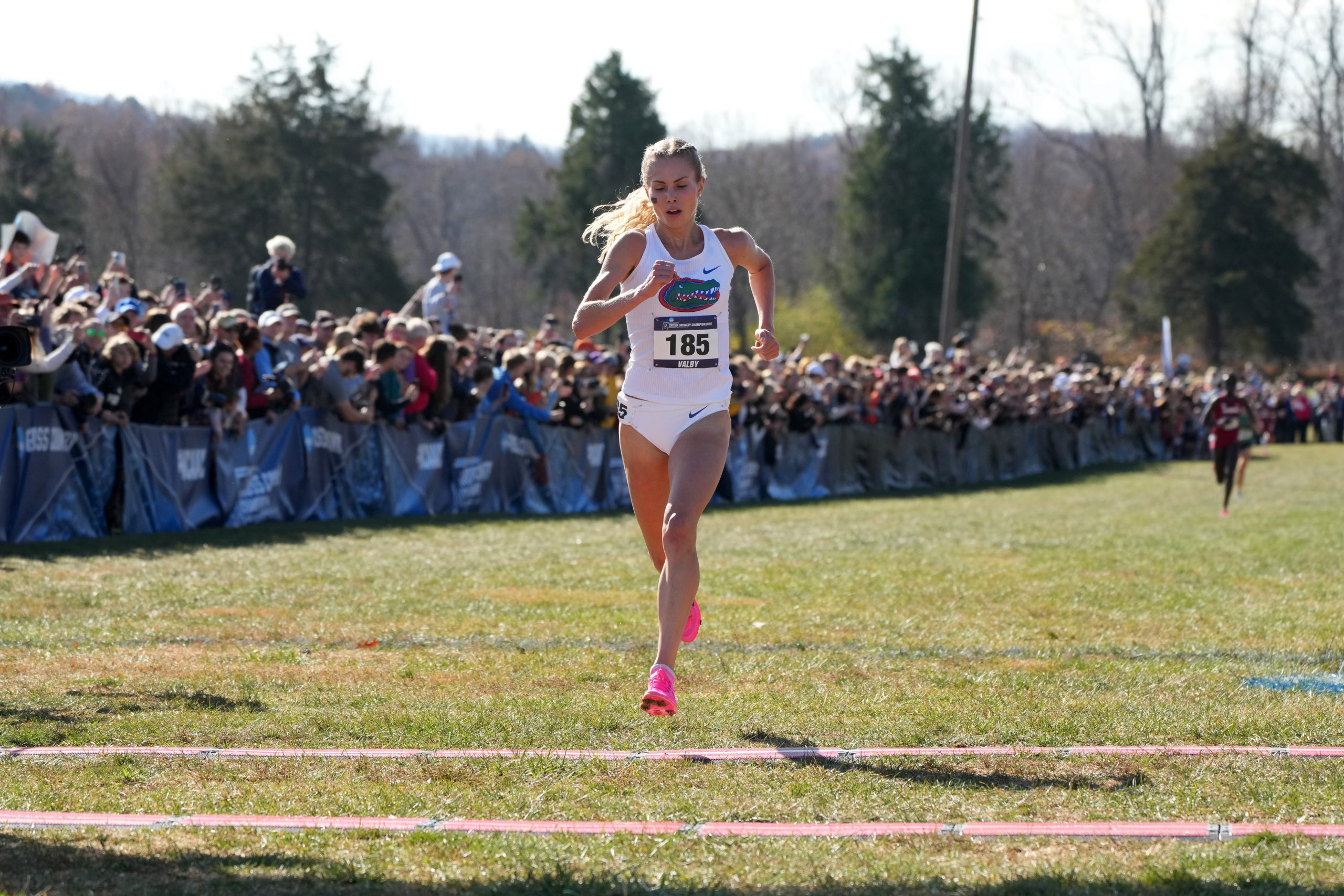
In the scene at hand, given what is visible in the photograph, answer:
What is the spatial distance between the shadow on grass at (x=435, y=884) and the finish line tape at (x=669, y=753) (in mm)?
1331

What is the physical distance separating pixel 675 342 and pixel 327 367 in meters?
10.6

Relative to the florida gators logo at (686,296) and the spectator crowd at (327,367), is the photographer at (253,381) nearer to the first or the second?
the spectator crowd at (327,367)

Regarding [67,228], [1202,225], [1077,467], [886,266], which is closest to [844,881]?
[1077,467]

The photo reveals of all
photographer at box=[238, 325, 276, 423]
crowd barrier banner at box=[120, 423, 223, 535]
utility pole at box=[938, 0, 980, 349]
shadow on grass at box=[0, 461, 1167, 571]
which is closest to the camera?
shadow on grass at box=[0, 461, 1167, 571]

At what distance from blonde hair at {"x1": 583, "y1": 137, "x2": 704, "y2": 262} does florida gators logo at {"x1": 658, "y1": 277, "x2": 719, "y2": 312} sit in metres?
0.31

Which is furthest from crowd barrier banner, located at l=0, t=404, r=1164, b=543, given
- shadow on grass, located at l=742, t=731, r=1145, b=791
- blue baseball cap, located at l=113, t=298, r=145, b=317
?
shadow on grass, located at l=742, t=731, r=1145, b=791

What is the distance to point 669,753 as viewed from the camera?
17.9ft

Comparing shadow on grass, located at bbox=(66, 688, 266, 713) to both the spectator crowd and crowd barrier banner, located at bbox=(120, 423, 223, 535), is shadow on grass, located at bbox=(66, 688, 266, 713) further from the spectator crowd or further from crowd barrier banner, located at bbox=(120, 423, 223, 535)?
crowd barrier banner, located at bbox=(120, 423, 223, 535)

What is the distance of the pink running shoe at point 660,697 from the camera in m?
5.95

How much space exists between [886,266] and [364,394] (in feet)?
181

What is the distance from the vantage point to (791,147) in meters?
94.5

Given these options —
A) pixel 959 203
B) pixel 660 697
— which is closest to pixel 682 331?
pixel 660 697

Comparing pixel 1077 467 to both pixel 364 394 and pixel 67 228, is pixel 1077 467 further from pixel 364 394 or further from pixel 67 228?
pixel 67 228

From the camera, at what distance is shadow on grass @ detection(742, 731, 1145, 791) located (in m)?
5.03
